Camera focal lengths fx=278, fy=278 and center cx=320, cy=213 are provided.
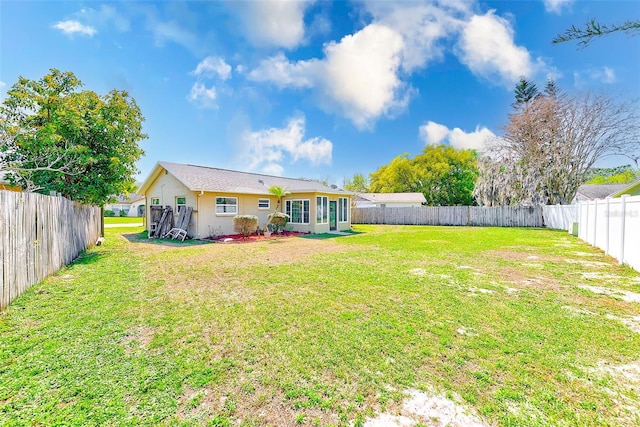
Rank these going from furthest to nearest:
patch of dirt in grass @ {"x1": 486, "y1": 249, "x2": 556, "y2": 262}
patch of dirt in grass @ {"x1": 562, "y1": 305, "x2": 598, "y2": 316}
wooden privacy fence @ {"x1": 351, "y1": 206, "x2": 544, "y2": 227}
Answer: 1. wooden privacy fence @ {"x1": 351, "y1": 206, "x2": 544, "y2": 227}
2. patch of dirt in grass @ {"x1": 486, "y1": 249, "x2": 556, "y2": 262}
3. patch of dirt in grass @ {"x1": 562, "y1": 305, "x2": 598, "y2": 316}

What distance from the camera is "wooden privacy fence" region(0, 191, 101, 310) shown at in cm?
407

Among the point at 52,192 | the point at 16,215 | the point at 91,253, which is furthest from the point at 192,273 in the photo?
the point at 52,192

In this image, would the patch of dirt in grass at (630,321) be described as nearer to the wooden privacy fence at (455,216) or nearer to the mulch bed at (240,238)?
the mulch bed at (240,238)

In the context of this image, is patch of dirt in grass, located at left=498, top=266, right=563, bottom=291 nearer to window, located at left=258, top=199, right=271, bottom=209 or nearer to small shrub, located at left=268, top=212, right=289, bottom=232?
small shrub, located at left=268, top=212, right=289, bottom=232

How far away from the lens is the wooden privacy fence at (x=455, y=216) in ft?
68.1

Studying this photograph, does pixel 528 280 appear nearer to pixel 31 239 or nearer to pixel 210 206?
pixel 31 239

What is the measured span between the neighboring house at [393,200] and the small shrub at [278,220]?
18748mm

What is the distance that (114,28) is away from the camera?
919 centimetres

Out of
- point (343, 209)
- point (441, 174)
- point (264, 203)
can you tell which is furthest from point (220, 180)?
point (441, 174)

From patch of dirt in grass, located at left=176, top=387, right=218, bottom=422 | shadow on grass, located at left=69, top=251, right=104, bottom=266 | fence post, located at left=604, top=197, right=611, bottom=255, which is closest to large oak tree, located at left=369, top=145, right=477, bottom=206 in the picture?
fence post, located at left=604, top=197, right=611, bottom=255

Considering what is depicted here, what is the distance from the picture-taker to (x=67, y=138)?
894 centimetres

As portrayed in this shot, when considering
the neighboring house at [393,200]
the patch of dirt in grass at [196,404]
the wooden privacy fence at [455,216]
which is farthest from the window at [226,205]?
the neighboring house at [393,200]

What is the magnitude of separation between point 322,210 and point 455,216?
12.9 m

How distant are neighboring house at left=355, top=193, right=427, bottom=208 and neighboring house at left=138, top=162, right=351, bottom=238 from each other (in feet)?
56.2
